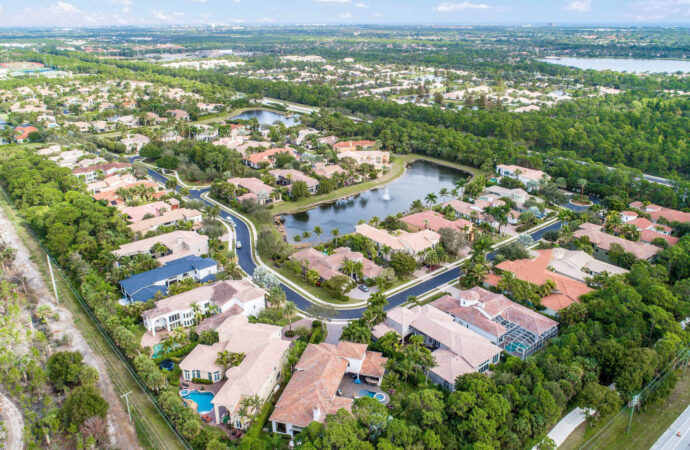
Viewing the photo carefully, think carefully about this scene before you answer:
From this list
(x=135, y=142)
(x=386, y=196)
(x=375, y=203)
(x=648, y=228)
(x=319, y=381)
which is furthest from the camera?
(x=135, y=142)

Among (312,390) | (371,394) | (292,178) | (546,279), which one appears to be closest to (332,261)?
(371,394)

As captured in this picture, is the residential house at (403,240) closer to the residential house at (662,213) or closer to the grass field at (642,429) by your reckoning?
the grass field at (642,429)

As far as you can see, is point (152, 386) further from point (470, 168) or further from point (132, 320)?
point (470, 168)

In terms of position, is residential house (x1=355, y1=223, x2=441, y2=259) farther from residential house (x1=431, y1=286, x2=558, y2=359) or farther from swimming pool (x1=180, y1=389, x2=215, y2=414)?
swimming pool (x1=180, y1=389, x2=215, y2=414)

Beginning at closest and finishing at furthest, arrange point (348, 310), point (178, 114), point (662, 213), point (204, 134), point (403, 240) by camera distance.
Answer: point (348, 310), point (403, 240), point (662, 213), point (204, 134), point (178, 114)

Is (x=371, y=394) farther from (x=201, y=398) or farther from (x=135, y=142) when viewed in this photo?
(x=135, y=142)

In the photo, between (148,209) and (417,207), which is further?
(417,207)

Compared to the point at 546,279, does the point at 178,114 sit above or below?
above
